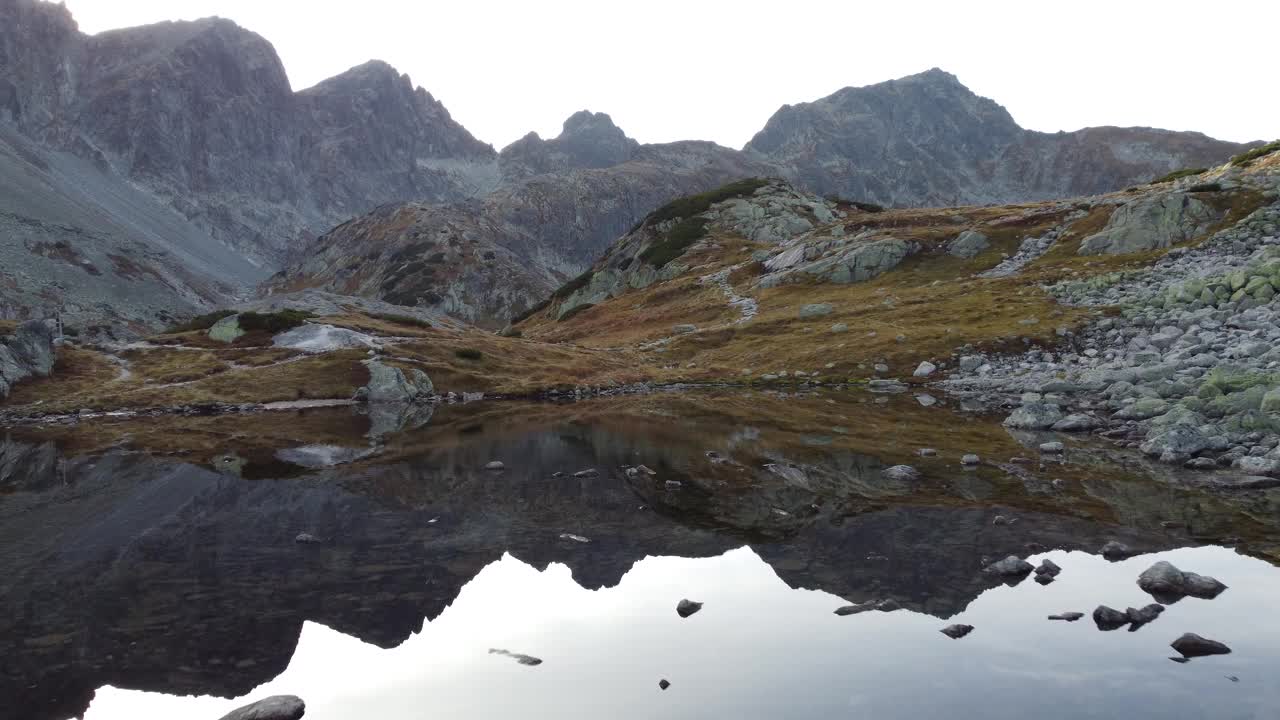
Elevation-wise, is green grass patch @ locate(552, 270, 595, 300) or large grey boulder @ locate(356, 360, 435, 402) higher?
green grass patch @ locate(552, 270, 595, 300)

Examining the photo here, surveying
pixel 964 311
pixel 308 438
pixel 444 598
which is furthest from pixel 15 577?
pixel 964 311

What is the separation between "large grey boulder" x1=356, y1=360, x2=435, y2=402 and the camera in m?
73.7

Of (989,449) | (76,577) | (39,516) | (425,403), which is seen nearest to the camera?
(76,577)

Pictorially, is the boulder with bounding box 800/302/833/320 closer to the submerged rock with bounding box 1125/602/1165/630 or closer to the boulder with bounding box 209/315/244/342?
the boulder with bounding box 209/315/244/342

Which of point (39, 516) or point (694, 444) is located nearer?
point (39, 516)

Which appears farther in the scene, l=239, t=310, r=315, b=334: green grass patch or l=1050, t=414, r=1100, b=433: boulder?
l=239, t=310, r=315, b=334: green grass patch

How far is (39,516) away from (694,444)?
97.3ft

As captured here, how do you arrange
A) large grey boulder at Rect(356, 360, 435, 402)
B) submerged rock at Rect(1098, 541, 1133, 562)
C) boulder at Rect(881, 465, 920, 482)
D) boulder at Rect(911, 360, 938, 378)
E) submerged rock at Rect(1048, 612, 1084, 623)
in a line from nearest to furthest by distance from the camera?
submerged rock at Rect(1048, 612, 1084, 623) < submerged rock at Rect(1098, 541, 1133, 562) < boulder at Rect(881, 465, 920, 482) < boulder at Rect(911, 360, 938, 378) < large grey boulder at Rect(356, 360, 435, 402)

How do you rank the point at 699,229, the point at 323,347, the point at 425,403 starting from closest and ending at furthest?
1. the point at 425,403
2. the point at 323,347
3. the point at 699,229

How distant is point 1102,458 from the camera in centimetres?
3158

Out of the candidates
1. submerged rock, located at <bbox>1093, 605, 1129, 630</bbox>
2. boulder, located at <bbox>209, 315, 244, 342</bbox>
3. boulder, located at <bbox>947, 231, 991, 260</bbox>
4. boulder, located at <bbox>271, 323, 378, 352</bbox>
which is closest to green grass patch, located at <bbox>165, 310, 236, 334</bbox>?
boulder, located at <bbox>209, 315, 244, 342</bbox>

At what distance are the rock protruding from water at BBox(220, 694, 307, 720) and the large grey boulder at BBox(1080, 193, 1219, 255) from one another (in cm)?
10219

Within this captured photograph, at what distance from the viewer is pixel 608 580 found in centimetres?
1973

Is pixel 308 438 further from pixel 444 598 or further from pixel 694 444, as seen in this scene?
pixel 444 598
